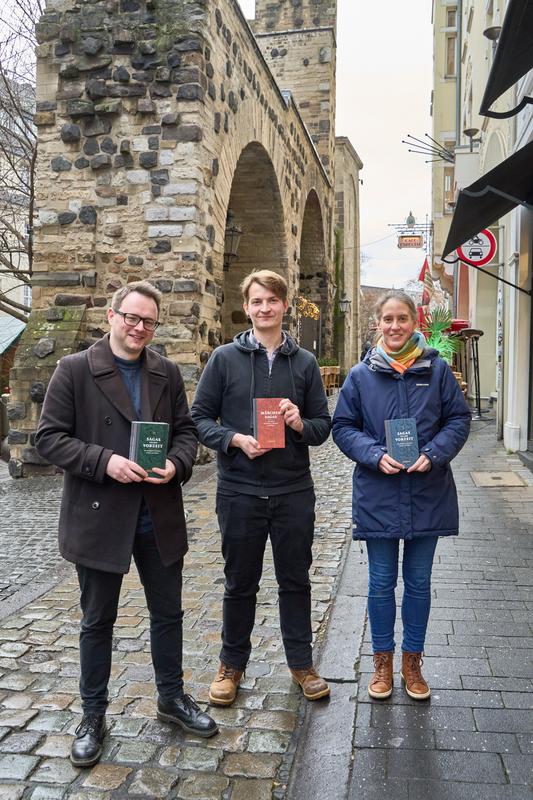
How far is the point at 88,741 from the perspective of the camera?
2.95m

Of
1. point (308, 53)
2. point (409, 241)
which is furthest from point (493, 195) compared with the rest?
point (409, 241)

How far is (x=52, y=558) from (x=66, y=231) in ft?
18.5

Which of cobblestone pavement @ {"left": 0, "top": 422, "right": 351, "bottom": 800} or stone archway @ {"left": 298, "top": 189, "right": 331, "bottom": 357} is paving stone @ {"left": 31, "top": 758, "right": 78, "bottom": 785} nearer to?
cobblestone pavement @ {"left": 0, "top": 422, "right": 351, "bottom": 800}

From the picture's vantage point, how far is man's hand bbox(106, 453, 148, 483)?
290 cm

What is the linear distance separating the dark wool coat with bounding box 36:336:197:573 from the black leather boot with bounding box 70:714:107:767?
0.64 m

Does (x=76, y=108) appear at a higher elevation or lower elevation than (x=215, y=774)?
higher

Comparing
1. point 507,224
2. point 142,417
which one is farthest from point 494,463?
point 142,417

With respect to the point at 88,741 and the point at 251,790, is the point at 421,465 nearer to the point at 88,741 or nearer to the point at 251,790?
the point at 251,790

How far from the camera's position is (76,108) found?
9898 mm

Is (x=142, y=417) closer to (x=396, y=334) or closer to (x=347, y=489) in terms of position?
(x=396, y=334)

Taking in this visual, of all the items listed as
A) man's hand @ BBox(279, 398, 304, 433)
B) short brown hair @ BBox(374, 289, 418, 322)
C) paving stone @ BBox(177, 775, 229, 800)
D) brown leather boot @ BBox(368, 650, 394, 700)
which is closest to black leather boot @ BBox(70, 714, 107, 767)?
paving stone @ BBox(177, 775, 229, 800)

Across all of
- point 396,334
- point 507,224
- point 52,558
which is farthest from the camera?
point 507,224

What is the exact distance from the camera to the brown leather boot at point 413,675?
3.37m

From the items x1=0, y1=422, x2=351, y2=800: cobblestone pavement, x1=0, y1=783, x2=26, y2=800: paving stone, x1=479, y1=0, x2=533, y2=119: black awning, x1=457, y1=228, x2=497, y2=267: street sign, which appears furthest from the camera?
x1=457, y1=228, x2=497, y2=267: street sign
